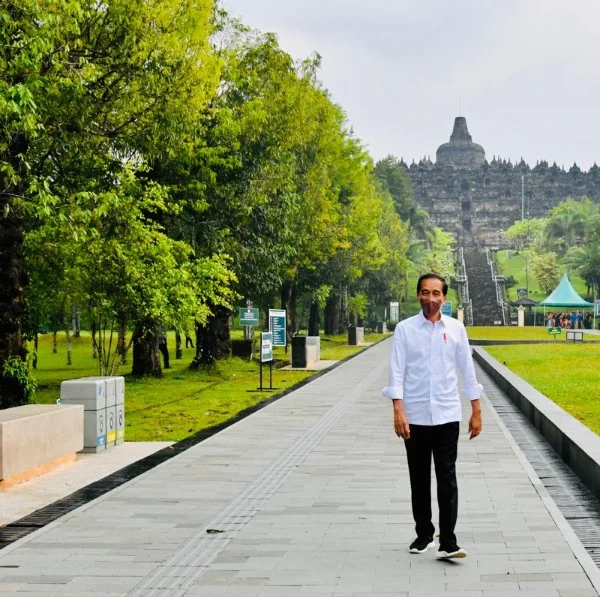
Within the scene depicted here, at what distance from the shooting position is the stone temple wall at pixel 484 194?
184 m

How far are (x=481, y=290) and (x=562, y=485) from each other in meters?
108

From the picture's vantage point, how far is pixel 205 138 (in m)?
26.5

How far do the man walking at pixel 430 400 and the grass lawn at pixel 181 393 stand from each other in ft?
26.4

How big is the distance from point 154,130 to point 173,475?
10832mm

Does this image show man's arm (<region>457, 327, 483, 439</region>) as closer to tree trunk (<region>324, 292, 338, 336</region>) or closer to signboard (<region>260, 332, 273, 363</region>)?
signboard (<region>260, 332, 273, 363</region>)

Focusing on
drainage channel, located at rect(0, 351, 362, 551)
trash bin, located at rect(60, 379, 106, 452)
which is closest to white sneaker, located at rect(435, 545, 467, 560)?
drainage channel, located at rect(0, 351, 362, 551)

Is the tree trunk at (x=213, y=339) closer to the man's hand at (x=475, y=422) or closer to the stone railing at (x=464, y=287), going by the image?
the man's hand at (x=475, y=422)

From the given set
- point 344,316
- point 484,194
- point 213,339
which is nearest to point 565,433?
point 213,339

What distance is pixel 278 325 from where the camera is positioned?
27172 mm

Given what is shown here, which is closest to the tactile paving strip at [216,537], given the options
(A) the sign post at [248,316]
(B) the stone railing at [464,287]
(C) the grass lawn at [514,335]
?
(A) the sign post at [248,316]

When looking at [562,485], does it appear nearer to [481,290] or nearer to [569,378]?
[569,378]

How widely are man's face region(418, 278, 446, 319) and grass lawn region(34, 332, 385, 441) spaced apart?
8.34 meters

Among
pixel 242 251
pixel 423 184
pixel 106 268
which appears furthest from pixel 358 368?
pixel 423 184

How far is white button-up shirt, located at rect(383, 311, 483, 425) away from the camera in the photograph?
259 inches
